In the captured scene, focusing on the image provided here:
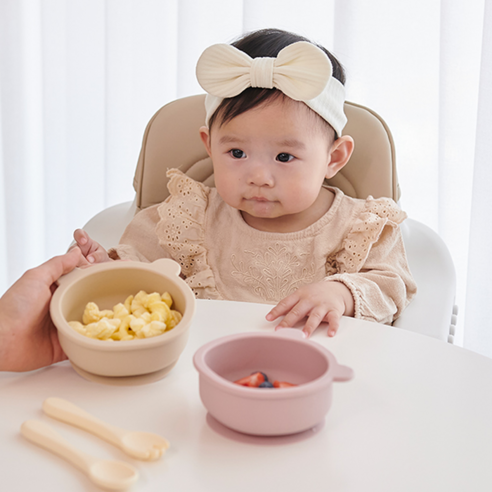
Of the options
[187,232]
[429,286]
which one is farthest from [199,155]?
[429,286]

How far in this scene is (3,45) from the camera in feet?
7.77

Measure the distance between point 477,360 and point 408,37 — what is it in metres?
1.44

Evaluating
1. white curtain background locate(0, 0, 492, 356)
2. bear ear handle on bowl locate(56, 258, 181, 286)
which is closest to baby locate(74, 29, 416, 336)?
bear ear handle on bowl locate(56, 258, 181, 286)

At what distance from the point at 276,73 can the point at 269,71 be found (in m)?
0.01

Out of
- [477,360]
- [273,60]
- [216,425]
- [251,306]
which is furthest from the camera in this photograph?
[273,60]

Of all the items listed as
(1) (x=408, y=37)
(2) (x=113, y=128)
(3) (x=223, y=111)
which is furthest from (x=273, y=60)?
(2) (x=113, y=128)

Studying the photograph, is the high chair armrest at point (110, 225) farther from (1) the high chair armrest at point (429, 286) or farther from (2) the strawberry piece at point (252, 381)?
(2) the strawberry piece at point (252, 381)

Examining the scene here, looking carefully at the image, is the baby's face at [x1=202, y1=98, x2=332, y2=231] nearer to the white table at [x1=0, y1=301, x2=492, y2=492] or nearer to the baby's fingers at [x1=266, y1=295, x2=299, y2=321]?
the baby's fingers at [x1=266, y1=295, x2=299, y2=321]

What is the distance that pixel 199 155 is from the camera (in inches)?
55.2

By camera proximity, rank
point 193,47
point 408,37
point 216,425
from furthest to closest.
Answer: point 193,47 < point 408,37 < point 216,425

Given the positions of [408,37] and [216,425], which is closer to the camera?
[216,425]

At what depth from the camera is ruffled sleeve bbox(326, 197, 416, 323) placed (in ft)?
3.39

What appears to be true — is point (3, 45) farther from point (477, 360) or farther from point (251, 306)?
point (477, 360)

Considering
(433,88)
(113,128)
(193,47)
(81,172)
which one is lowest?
(81,172)
